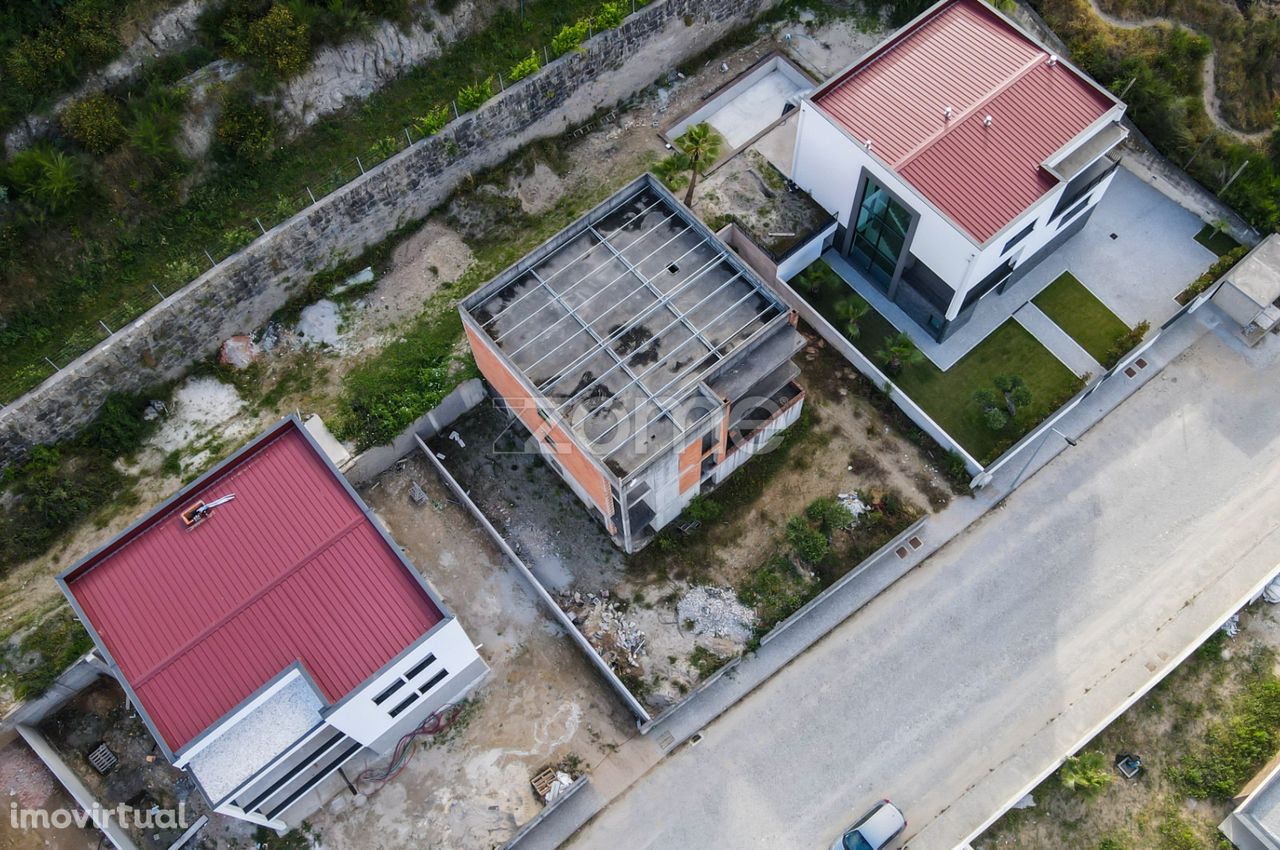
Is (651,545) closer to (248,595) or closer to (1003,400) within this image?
(248,595)

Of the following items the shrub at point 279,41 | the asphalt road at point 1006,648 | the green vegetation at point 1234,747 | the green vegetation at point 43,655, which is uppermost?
the shrub at point 279,41

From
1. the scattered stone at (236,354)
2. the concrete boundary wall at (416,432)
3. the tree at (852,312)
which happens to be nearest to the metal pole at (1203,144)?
the tree at (852,312)

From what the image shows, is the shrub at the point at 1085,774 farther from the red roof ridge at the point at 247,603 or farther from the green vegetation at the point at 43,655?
the green vegetation at the point at 43,655

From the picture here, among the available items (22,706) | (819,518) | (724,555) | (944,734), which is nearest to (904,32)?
(819,518)

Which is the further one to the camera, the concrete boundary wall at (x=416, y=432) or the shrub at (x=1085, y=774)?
the concrete boundary wall at (x=416, y=432)

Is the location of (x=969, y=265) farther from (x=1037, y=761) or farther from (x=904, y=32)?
(x=1037, y=761)

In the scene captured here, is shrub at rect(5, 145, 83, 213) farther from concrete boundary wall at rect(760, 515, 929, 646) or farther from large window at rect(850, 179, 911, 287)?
concrete boundary wall at rect(760, 515, 929, 646)
